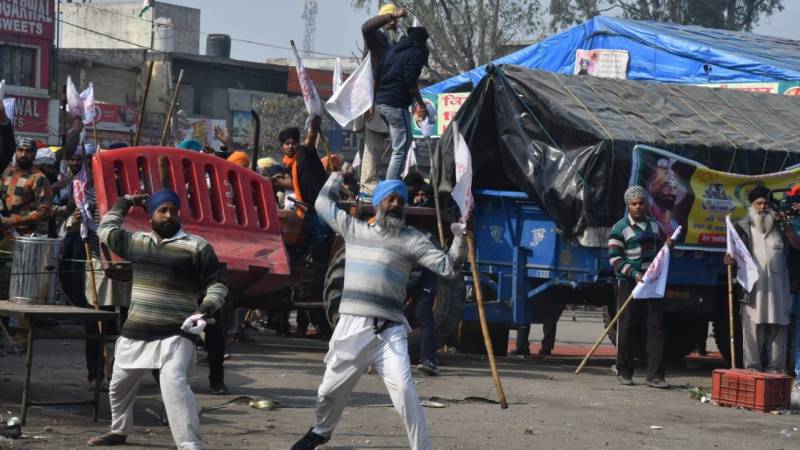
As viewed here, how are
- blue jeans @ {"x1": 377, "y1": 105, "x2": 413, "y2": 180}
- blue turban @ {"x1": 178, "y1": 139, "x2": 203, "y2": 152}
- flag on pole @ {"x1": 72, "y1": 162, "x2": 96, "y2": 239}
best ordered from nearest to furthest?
flag on pole @ {"x1": 72, "y1": 162, "x2": 96, "y2": 239} < blue jeans @ {"x1": 377, "y1": 105, "x2": 413, "y2": 180} < blue turban @ {"x1": 178, "y1": 139, "x2": 203, "y2": 152}

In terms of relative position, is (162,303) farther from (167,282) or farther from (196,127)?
(196,127)

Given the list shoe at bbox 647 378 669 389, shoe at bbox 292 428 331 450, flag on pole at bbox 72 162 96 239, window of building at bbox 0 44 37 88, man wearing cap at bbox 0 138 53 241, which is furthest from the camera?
window of building at bbox 0 44 37 88

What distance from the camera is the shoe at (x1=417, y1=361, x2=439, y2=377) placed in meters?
12.7

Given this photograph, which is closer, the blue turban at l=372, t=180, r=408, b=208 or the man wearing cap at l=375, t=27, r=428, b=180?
the blue turban at l=372, t=180, r=408, b=208

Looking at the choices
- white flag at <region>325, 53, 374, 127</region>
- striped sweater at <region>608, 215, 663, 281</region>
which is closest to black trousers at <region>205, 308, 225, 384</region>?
white flag at <region>325, 53, 374, 127</region>

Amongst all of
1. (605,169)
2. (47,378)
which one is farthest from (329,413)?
(605,169)

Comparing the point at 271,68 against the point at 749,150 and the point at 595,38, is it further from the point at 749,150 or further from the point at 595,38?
the point at 749,150

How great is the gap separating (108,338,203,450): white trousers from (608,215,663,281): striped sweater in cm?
581

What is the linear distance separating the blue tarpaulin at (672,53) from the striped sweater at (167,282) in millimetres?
17011

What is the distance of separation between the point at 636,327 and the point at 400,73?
11.2ft

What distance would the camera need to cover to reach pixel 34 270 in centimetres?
941

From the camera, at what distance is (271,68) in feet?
170

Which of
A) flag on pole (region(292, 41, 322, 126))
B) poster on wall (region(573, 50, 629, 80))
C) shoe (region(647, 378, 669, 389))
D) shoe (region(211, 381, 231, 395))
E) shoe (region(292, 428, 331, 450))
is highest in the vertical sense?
poster on wall (region(573, 50, 629, 80))

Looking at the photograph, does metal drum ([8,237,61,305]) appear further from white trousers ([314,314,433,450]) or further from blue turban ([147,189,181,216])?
white trousers ([314,314,433,450])
